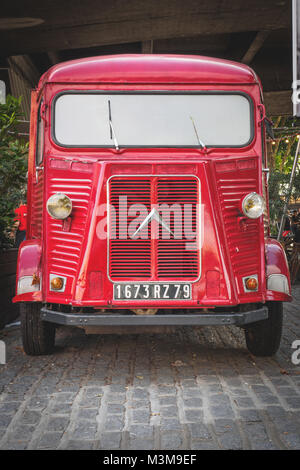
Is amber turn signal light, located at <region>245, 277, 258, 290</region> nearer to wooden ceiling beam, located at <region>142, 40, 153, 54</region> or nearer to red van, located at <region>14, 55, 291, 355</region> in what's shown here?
red van, located at <region>14, 55, 291, 355</region>

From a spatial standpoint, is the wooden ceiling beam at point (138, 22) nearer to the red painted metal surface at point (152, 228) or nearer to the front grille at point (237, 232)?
A: the red painted metal surface at point (152, 228)

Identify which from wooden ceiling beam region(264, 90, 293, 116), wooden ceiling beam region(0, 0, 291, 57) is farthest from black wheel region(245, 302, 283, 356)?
wooden ceiling beam region(264, 90, 293, 116)

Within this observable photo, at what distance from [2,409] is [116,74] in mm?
3105

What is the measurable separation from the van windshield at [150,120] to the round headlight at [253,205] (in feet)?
2.09

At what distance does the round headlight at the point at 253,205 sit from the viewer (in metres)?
4.97

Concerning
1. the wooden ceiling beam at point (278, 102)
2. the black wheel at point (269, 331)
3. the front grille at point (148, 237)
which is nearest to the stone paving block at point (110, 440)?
the front grille at point (148, 237)

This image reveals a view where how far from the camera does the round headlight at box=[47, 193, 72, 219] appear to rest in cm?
494

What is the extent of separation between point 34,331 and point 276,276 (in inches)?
90.6

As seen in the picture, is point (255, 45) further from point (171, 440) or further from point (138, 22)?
point (171, 440)

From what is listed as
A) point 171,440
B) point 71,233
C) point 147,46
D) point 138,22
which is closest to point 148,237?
point 71,233
